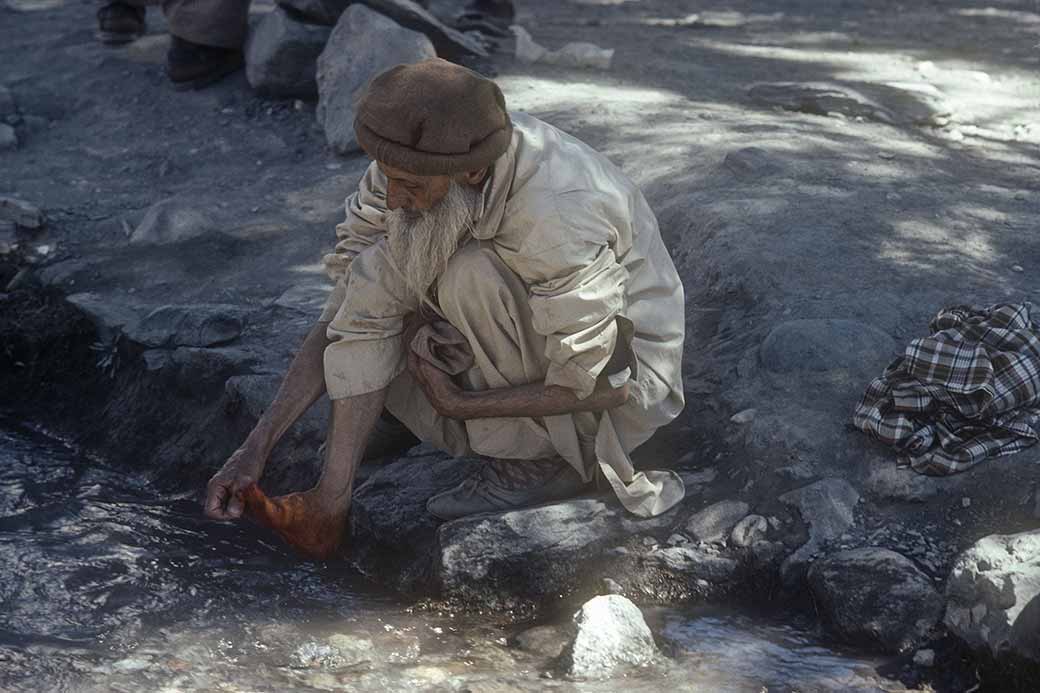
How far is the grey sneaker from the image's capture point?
351 cm

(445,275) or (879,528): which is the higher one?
(445,275)

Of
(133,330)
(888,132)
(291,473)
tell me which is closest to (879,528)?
(291,473)

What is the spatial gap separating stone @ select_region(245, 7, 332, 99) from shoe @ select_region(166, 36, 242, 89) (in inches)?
15.2

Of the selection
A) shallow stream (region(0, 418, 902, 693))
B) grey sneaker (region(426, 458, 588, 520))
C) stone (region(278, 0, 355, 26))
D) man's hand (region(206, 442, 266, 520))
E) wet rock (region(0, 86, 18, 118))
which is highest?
stone (region(278, 0, 355, 26))

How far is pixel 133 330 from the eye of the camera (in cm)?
487

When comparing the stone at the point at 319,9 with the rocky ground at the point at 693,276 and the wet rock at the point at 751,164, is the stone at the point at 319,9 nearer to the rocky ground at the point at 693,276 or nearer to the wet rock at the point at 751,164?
the rocky ground at the point at 693,276

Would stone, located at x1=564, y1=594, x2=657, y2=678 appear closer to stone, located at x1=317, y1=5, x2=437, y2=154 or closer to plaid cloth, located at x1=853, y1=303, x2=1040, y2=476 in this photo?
plaid cloth, located at x1=853, y1=303, x2=1040, y2=476

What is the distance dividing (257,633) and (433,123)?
1320 mm

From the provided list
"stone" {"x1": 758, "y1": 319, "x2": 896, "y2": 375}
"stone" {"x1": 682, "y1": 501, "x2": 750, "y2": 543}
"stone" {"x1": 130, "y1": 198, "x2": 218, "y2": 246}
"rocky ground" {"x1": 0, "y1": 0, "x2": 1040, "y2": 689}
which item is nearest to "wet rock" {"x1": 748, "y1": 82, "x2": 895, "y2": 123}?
"rocky ground" {"x1": 0, "y1": 0, "x2": 1040, "y2": 689}

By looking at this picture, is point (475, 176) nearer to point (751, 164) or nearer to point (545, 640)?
point (545, 640)

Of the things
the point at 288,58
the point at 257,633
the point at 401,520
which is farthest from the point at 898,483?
the point at 288,58

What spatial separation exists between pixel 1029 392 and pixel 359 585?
183 centimetres

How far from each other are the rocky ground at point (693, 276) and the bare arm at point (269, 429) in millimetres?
441

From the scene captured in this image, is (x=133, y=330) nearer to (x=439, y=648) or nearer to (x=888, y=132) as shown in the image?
(x=439, y=648)
